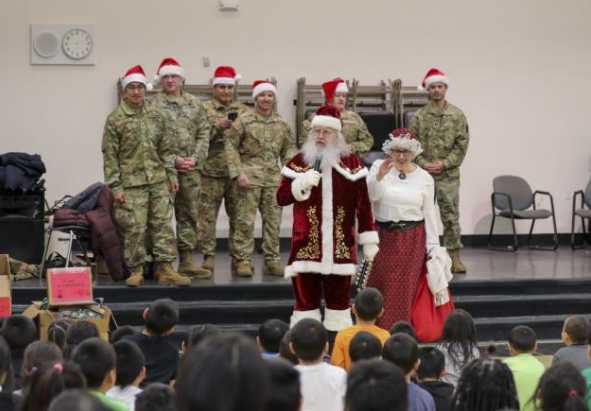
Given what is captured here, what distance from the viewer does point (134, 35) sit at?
1136cm

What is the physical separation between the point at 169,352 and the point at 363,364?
2616 mm

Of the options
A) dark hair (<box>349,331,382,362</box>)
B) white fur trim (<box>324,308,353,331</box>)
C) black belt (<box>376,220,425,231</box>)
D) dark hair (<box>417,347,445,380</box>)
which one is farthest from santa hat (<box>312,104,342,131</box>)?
dark hair (<box>417,347,445,380</box>)

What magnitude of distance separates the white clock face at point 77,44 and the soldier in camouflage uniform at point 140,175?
267 cm

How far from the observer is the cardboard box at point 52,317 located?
7293 mm

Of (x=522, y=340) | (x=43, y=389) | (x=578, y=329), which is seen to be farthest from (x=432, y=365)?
(x=43, y=389)

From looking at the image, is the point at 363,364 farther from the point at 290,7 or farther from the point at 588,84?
the point at 588,84

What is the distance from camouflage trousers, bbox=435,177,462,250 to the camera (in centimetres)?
964

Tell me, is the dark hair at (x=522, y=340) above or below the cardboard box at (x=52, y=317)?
above

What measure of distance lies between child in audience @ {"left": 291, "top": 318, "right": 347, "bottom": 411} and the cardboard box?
114 inches

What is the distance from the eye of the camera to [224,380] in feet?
6.61

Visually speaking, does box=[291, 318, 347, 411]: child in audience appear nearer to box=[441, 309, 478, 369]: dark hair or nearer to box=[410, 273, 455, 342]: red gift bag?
box=[441, 309, 478, 369]: dark hair

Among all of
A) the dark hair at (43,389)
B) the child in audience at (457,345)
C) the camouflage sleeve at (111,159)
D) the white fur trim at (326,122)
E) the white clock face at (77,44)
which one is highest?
the white clock face at (77,44)

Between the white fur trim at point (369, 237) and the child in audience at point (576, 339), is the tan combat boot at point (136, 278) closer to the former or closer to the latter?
the white fur trim at point (369, 237)

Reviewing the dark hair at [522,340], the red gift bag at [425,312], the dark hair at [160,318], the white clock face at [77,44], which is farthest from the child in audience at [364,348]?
the white clock face at [77,44]
